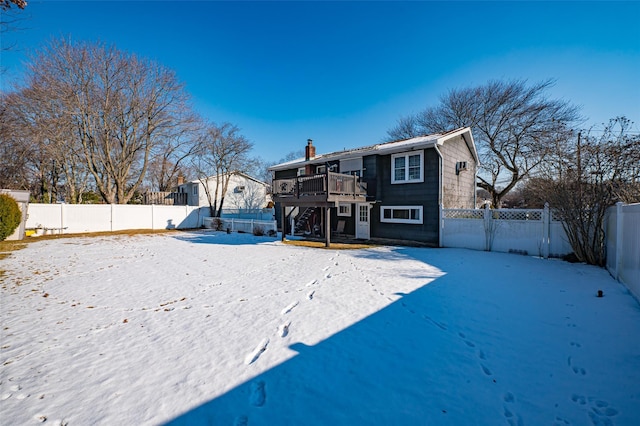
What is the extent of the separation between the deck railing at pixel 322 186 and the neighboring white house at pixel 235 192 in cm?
1242

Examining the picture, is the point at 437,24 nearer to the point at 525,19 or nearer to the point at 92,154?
the point at 525,19

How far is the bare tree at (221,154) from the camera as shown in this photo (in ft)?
82.0

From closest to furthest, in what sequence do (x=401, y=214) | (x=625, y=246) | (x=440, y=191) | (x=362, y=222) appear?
(x=625, y=246) < (x=440, y=191) < (x=401, y=214) < (x=362, y=222)

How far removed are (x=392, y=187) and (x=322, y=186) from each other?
3.84 m

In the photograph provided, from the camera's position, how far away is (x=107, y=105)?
18.0 m

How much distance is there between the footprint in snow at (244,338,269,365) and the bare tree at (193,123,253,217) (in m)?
22.8

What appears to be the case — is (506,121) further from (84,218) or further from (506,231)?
(84,218)

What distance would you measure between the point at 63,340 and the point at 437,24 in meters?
14.4

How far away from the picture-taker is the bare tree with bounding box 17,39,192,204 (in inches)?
642

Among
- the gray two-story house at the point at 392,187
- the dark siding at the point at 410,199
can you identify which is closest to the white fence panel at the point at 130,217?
the gray two-story house at the point at 392,187

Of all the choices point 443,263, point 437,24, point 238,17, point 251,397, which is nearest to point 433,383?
point 251,397

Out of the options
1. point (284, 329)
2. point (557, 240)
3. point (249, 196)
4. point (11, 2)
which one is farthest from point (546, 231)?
point (249, 196)

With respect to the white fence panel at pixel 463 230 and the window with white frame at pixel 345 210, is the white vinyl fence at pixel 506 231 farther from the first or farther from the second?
the window with white frame at pixel 345 210

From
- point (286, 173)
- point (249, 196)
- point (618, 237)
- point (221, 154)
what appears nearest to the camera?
point (618, 237)
